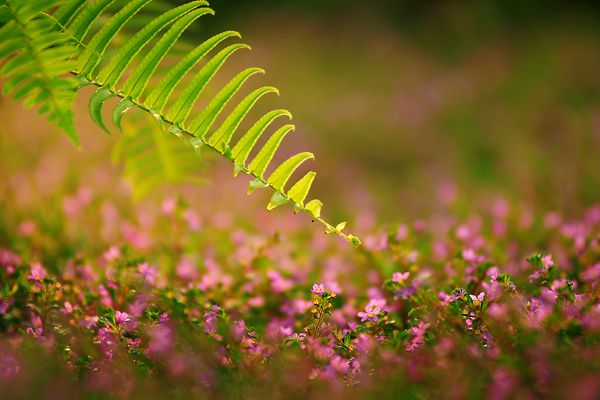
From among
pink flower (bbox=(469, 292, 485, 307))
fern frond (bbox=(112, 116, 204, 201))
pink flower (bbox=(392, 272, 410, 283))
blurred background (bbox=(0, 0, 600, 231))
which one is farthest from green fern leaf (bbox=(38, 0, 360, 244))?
blurred background (bbox=(0, 0, 600, 231))

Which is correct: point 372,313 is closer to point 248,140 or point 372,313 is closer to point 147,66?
point 248,140

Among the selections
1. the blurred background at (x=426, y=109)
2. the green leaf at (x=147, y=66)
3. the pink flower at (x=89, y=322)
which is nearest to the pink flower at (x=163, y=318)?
the pink flower at (x=89, y=322)

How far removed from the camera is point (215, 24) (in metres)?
8.83

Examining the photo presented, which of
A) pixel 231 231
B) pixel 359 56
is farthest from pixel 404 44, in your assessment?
pixel 231 231

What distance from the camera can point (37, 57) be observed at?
1.24 m

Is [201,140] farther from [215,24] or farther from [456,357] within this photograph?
[215,24]

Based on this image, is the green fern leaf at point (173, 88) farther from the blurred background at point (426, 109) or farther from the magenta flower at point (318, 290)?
the blurred background at point (426, 109)

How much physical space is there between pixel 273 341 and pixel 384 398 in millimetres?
352

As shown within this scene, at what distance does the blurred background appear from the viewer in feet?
11.2

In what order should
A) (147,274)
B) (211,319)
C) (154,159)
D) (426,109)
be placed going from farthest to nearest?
(426,109)
(154,159)
(147,274)
(211,319)

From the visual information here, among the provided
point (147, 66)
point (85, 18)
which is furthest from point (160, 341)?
point (85, 18)

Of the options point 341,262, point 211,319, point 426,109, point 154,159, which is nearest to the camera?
point 211,319

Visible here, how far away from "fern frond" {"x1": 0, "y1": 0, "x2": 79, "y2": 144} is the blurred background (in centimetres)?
101

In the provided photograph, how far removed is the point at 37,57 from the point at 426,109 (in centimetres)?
463
